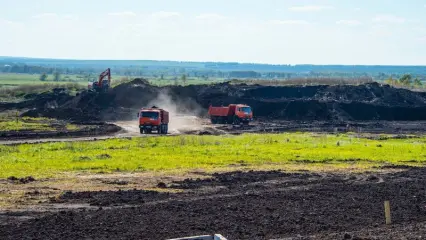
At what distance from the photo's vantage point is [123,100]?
93188 millimetres

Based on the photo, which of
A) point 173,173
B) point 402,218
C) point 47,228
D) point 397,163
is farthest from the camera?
point 397,163

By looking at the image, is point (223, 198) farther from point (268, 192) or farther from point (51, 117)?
point (51, 117)

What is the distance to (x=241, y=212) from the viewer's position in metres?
25.4

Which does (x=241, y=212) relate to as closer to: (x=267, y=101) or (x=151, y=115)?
(x=151, y=115)

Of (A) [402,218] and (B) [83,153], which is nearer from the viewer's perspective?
(A) [402,218]

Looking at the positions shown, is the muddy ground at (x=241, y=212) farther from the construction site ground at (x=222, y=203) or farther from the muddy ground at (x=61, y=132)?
the muddy ground at (x=61, y=132)

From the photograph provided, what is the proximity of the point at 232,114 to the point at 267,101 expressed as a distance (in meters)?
14.3

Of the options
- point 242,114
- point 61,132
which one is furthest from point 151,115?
point 242,114

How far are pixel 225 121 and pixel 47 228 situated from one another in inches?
2367

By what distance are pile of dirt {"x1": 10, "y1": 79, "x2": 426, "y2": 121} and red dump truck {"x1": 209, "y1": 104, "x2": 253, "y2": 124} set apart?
9.85 metres

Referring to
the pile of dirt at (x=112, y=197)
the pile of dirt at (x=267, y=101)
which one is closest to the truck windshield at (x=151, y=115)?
the pile of dirt at (x=267, y=101)

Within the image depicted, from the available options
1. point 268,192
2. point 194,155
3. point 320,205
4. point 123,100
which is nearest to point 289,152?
point 194,155

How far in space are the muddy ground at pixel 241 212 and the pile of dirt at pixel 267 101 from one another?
51.9 meters

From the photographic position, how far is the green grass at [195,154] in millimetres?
39312
